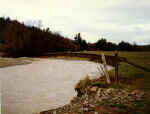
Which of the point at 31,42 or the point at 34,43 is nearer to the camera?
the point at 31,42

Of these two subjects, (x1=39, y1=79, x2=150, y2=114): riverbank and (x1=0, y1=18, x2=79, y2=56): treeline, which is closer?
(x1=39, y1=79, x2=150, y2=114): riverbank

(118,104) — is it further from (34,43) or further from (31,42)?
(34,43)

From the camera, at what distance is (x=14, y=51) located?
53812 millimetres

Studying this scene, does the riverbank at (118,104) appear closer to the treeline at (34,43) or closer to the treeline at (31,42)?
the treeline at (34,43)

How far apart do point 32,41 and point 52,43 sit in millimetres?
6960

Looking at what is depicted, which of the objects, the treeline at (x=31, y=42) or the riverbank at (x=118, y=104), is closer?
the riverbank at (x=118, y=104)

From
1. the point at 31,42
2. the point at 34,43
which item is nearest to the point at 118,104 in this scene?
the point at 31,42

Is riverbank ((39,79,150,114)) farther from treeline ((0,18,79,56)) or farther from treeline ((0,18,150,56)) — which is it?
Result: treeline ((0,18,79,56))

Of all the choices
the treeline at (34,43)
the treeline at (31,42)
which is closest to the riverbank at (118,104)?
the treeline at (34,43)

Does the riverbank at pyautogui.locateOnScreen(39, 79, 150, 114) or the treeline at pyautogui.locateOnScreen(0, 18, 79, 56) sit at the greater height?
the treeline at pyautogui.locateOnScreen(0, 18, 79, 56)

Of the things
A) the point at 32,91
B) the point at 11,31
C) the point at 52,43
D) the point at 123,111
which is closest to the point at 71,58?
the point at 52,43

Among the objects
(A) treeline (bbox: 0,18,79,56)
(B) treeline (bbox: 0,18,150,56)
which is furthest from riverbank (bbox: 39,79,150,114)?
(A) treeline (bbox: 0,18,79,56)

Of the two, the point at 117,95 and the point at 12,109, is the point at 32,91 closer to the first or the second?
the point at 12,109

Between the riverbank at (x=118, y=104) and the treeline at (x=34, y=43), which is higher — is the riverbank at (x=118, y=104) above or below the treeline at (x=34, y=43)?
below
